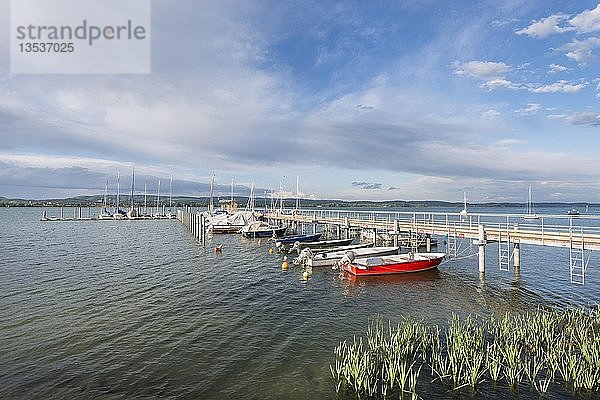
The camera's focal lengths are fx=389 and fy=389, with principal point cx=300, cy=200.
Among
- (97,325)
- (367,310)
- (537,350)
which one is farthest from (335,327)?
(97,325)

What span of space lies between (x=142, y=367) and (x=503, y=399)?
10.4m

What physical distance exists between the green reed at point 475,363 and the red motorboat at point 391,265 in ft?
38.0

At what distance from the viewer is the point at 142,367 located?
12.2 m

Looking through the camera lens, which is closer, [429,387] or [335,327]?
[429,387]

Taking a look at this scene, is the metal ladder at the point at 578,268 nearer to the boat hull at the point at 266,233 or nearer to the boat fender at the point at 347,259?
the boat fender at the point at 347,259

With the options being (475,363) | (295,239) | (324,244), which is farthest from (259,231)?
(475,363)

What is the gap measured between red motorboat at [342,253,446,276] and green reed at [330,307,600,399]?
11.6m

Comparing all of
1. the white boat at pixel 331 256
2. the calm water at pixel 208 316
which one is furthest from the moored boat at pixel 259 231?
the white boat at pixel 331 256

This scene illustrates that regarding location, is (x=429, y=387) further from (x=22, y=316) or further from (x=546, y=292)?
(x=22, y=316)

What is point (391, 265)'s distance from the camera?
2555cm

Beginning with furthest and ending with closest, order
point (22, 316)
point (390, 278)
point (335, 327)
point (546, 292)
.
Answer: point (390, 278) < point (546, 292) < point (22, 316) < point (335, 327)

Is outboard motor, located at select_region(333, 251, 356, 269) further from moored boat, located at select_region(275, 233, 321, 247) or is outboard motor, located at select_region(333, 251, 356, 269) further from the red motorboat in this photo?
moored boat, located at select_region(275, 233, 321, 247)

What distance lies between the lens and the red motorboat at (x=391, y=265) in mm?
25297

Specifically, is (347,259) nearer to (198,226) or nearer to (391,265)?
(391,265)
